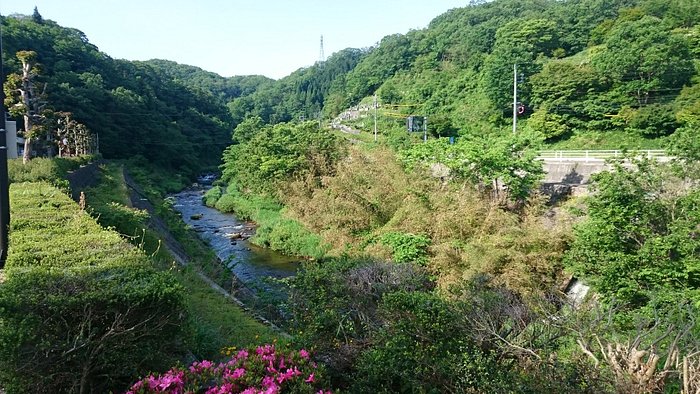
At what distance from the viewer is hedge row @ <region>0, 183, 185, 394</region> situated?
3.87 meters

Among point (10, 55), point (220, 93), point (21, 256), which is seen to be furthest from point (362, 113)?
point (220, 93)

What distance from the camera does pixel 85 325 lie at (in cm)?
409

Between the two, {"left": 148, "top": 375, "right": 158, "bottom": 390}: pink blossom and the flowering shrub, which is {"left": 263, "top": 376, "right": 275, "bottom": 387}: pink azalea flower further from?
{"left": 148, "top": 375, "right": 158, "bottom": 390}: pink blossom

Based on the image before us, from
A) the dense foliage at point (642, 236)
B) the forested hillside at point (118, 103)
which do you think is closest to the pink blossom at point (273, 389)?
the dense foliage at point (642, 236)

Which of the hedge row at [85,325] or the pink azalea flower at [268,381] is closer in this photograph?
the pink azalea flower at [268,381]

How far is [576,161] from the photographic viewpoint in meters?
17.3

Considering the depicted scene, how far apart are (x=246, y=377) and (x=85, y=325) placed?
5.60 ft

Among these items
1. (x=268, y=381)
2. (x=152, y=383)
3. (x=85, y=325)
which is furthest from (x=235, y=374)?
(x=85, y=325)

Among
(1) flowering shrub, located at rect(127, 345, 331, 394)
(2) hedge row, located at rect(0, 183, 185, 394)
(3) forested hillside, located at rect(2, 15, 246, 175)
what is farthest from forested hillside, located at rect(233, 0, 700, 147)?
(3) forested hillside, located at rect(2, 15, 246, 175)

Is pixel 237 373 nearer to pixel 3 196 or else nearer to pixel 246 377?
pixel 246 377

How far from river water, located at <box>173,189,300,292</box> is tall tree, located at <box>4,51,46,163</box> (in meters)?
8.81

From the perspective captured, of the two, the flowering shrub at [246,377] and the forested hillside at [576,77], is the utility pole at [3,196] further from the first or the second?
the forested hillside at [576,77]

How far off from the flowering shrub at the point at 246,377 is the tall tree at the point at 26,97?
50.1 ft

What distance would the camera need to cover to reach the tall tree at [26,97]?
15453mm
